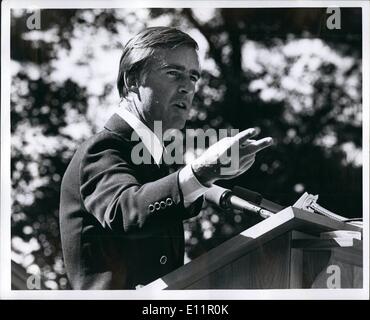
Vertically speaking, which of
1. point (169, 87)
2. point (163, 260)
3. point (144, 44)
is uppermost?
point (144, 44)

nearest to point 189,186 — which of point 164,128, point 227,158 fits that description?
point 227,158

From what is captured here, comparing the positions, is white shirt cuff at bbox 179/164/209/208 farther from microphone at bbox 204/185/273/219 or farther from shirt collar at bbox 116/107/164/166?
shirt collar at bbox 116/107/164/166

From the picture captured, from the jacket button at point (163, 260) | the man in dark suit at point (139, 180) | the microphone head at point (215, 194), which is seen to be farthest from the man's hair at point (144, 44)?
the jacket button at point (163, 260)

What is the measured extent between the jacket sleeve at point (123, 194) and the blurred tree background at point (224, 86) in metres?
0.20

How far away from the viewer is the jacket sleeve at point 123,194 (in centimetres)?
500

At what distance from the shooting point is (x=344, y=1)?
538 cm

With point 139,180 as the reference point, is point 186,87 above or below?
above

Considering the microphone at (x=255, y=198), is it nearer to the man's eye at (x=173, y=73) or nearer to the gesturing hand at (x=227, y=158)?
the gesturing hand at (x=227, y=158)

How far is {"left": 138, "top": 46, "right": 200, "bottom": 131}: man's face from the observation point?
207 inches

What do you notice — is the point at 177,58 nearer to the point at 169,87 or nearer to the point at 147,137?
the point at 169,87

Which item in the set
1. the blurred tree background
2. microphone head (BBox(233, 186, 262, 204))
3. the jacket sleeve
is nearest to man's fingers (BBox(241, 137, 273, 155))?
the blurred tree background

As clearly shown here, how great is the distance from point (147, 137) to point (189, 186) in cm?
52

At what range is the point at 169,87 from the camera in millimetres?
5270
